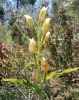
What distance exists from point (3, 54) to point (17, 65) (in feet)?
1.02

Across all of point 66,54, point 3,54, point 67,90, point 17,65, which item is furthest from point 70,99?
point 66,54

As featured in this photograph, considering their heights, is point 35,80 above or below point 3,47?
below

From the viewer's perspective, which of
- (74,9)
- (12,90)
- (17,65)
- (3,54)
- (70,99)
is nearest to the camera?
(12,90)

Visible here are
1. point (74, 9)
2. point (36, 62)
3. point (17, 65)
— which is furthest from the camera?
point (74, 9)

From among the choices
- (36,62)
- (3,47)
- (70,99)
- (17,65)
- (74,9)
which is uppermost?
(74,9)

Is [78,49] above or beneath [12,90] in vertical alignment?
above

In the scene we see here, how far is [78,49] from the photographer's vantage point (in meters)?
3.98

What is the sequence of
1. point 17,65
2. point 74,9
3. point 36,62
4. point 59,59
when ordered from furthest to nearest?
point 74,9, point 59,59, point 17,65, point 36,62

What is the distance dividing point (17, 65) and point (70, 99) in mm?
712

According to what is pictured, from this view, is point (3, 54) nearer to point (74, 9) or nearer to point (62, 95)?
point (62, 95)

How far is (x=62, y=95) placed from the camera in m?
2.83

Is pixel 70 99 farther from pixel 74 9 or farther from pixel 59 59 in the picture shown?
pixel 74 9

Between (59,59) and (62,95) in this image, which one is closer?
(62,95)

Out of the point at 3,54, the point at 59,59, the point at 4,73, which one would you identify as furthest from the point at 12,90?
the point at 59,59
